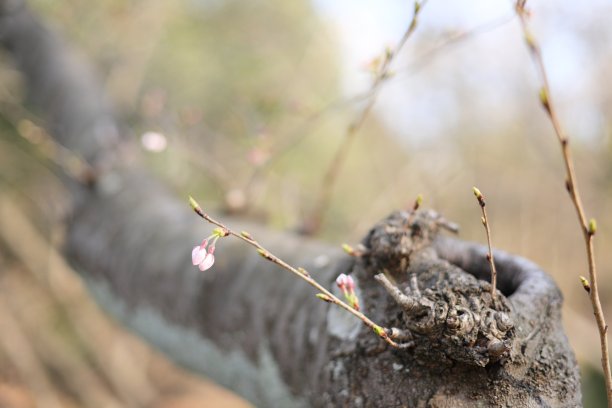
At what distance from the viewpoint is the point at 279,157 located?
3283 mm

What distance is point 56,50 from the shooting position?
262cm

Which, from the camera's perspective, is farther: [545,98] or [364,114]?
[364,114]

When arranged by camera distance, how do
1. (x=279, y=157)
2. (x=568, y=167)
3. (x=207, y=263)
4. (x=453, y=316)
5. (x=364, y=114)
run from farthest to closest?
(x=279, y=157), (x=364, y=114), (x=207, y=263), (x=453, y=316), (x=568, y=167)

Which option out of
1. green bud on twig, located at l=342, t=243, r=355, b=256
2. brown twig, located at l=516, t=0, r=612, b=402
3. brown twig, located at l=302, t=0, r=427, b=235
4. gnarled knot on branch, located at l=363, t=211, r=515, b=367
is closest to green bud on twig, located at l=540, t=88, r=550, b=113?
brown twig, located at l=516, t=0, r=612, b=402

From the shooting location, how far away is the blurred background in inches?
140

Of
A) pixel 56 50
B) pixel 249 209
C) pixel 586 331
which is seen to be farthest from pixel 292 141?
pixel 586 331

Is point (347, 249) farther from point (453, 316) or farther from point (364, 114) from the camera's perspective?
point (364, 114)

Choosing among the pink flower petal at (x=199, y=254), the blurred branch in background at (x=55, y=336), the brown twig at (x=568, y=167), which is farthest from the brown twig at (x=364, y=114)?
the blurred branch in background at (x=55, y=336)

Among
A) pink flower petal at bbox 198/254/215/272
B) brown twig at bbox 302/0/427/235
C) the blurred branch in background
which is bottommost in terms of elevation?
pink flower petal at bbox 198/254/215/272

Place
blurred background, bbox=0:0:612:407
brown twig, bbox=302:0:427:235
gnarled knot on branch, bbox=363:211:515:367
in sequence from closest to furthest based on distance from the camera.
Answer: gnarled knot on branch, bbox=363:211:515:367, brown twig, bbox=302:0:427:235, blurred background, bbox=0:0:612:407

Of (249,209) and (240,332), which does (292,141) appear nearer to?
(249,209)

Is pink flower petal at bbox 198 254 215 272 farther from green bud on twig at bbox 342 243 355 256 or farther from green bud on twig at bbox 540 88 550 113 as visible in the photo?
green bud on twig at bbox 540 88 550 113

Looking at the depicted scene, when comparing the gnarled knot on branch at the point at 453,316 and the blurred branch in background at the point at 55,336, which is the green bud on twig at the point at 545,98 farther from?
the blurred branch in background at the point at 55,336

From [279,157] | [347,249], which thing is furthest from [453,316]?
[279,157]
